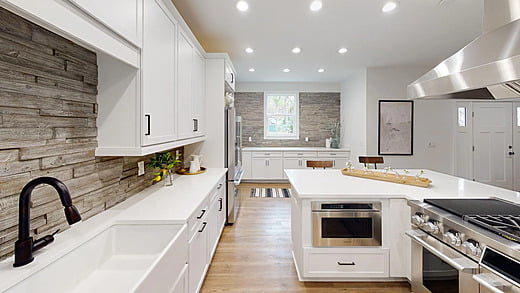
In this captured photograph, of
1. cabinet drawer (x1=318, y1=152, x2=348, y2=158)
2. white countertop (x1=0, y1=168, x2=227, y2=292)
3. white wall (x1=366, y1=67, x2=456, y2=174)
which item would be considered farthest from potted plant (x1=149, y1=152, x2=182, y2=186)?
cabinet drawer (x1=318, y1=152, x2=348, y2=158)

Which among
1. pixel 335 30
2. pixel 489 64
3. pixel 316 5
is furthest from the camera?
pixel 335 30

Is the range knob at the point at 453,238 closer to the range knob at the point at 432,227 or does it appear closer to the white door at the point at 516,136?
the range knob at the point at 432,227

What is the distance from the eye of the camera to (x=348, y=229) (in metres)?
2.32

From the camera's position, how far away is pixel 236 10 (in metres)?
3.07

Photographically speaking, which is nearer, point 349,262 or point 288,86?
point 349,262

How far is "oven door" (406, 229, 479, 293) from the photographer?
153 cm

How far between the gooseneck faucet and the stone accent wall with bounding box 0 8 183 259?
11 centimetres

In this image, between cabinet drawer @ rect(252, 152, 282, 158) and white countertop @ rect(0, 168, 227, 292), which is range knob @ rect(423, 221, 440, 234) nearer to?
white countertop @ rect(0, 168, 227, 292)

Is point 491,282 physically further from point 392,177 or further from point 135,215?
point 135,215

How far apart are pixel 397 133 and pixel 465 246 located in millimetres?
4561

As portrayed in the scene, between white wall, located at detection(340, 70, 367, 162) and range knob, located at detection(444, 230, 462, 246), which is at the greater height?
white wall, located at detection(340, 70, 367, 162)

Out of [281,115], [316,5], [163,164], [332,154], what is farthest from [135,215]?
[281,115]

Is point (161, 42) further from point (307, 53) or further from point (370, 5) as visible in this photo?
point (307, 53)

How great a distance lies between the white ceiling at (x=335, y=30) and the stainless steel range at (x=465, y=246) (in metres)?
2.15
